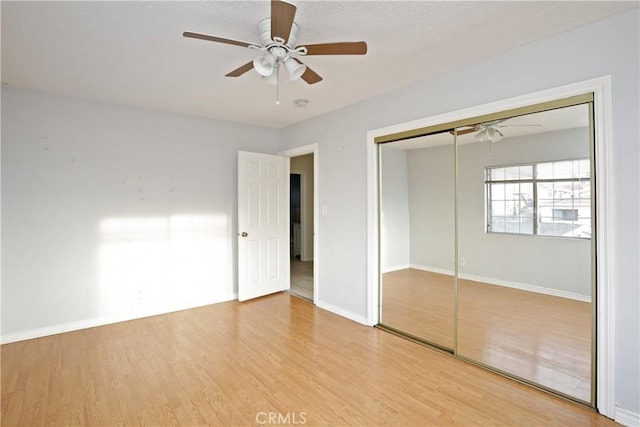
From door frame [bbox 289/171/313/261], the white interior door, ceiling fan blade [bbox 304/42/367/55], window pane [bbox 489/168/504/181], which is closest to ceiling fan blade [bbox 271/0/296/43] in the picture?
ceiling fan blade [bbox 304/42/367/55]

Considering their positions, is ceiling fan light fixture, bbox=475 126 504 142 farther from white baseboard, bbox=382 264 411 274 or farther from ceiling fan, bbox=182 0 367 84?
white baseboard, bbox=382 264 411 274

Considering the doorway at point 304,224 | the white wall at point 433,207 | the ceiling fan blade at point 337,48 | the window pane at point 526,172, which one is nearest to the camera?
the ceiling fan blade at point 337,48

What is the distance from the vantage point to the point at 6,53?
246 cm

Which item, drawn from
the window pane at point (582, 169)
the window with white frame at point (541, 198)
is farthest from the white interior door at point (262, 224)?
the window pane at point (582, 169)

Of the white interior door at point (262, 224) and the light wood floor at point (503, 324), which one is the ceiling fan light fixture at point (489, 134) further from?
the white interior door at point (262, 224)

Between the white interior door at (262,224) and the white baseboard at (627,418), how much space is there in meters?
3.76

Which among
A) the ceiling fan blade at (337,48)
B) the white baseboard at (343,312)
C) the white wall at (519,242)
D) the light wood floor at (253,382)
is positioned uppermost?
the ceiling fan blade at (337,48)

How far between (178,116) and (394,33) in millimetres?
3030

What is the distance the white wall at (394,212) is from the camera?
345 cm

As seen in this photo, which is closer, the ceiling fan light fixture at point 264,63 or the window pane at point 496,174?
the ceiling fan light fixture at point 264,63

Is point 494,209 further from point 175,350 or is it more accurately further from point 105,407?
point 105,407

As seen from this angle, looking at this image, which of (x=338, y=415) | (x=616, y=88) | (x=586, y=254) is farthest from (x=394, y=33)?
(x=338, y=415)

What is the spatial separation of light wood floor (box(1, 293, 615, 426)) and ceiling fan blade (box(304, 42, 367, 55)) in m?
2.30

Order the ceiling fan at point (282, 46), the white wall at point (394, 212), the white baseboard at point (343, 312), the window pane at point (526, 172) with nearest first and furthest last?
1. the ceiling fan at point (282, 46)
2. the window pane at point (526, 172)
3. the white wall at point (394, 212)
4. the white baseboard at point (343, 312)
